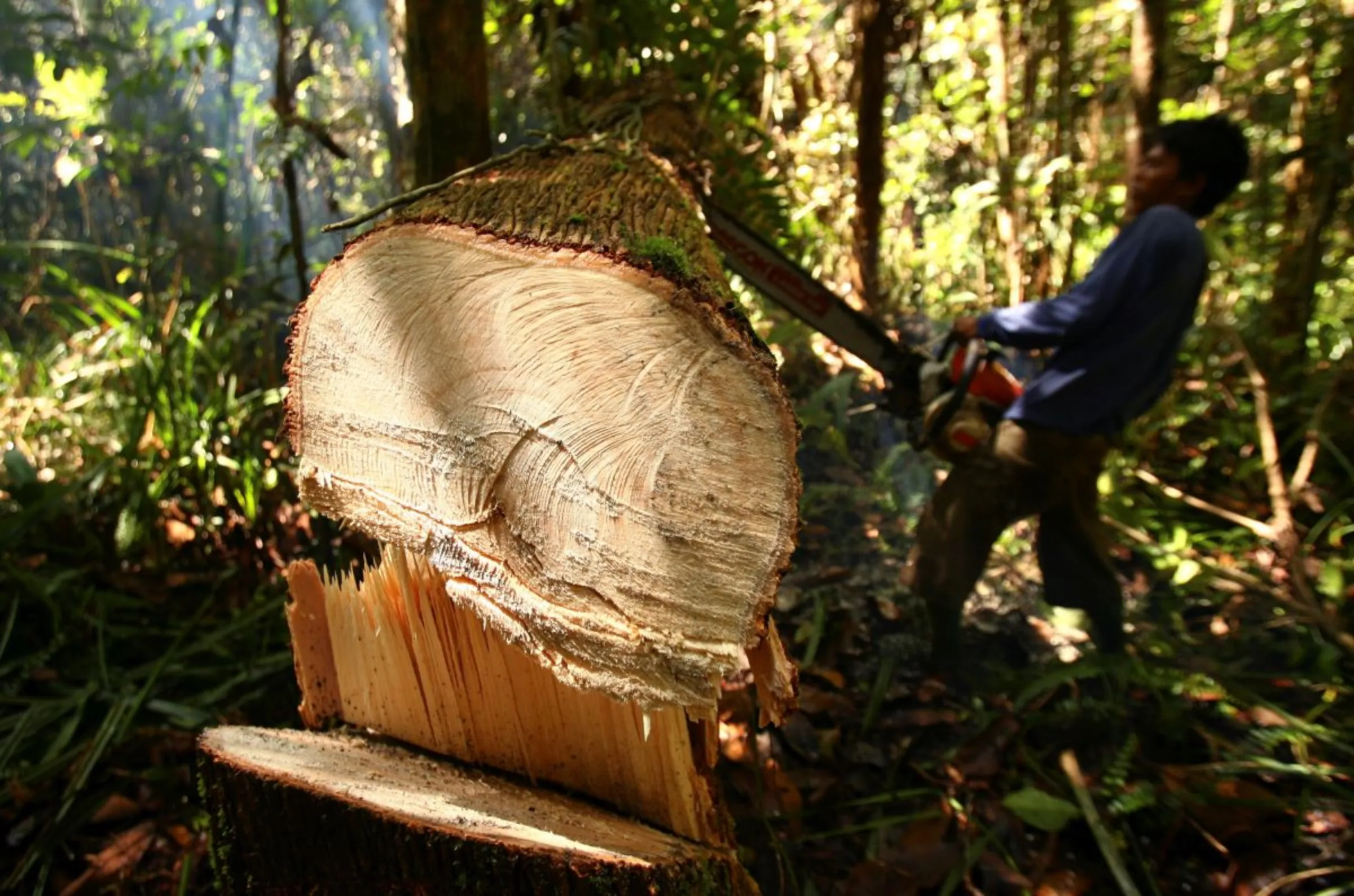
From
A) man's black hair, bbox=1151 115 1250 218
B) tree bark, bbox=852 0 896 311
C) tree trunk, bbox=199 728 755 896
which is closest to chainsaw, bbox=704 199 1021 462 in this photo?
man's black hair, bbox=1151 115 1250 218

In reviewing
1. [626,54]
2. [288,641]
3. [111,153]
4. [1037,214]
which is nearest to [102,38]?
[111,153]

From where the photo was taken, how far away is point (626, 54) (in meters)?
2.73

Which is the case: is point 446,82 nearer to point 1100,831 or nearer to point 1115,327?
point 1115,327

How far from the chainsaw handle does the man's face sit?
0.57 meters

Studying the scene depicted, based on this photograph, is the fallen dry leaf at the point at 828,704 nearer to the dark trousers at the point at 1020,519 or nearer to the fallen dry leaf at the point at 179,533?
the dark trousers at the point at 1020,519

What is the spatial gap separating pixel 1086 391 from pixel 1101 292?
0.28 meters

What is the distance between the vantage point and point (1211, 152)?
7.05ft

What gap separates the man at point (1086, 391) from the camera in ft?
6.90

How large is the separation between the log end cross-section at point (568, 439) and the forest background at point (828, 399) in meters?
1.02

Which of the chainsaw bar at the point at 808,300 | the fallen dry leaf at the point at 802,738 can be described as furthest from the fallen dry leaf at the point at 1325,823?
the chainsaw bar at the point at 808,300

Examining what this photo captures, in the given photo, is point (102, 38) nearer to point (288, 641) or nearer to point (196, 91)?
point (196, 91)

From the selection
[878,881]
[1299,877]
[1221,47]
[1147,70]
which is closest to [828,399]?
[1147,70]

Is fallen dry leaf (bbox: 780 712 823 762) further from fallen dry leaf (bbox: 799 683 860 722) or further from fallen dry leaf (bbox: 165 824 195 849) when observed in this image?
fallen dry leaf (bbox: 165 824 195 849)

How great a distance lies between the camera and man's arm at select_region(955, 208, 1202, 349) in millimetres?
2051
